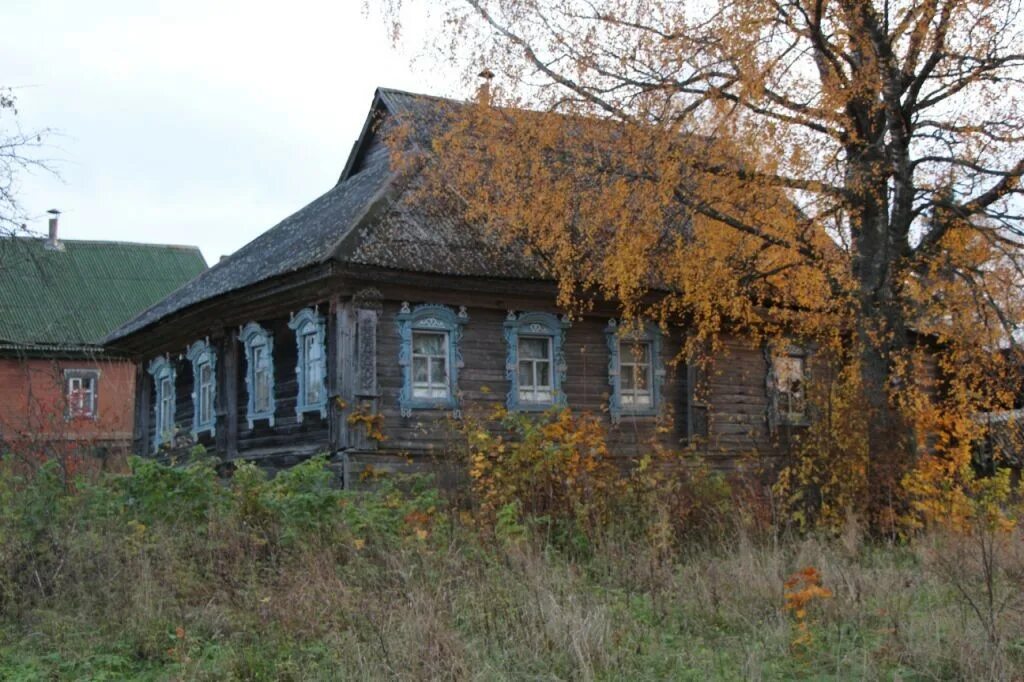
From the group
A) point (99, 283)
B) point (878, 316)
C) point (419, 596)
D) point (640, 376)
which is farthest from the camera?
point (99, 283)

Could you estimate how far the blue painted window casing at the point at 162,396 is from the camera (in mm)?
22703

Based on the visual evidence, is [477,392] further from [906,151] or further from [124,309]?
[124,309]

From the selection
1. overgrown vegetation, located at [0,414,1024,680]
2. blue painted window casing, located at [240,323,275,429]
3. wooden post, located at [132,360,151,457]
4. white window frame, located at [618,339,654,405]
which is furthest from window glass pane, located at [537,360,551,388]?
wooden post, located at [132,360,151,457]

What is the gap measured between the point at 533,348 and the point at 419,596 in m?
10.4

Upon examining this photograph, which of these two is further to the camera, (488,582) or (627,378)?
(627,378)

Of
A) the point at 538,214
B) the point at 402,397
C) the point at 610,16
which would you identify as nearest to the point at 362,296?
the point at 402,397

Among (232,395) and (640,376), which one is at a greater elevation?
(640,376)

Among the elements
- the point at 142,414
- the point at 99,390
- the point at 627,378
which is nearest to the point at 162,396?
the point at 142,414

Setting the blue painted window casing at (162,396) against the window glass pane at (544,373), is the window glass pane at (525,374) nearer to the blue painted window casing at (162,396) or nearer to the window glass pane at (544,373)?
the window glass pane at (544,373)

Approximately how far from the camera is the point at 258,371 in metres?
19.3

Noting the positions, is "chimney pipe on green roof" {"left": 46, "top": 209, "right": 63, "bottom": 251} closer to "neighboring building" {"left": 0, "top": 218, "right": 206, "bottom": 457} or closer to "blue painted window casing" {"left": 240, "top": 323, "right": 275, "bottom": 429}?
"neighboring building" {"left": 0, "top": 218, "right": 206, "bottom": 457}

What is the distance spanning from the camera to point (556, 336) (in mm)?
18547

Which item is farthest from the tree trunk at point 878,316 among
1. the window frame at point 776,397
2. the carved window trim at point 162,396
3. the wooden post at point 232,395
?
the carved window trim at point 162,396

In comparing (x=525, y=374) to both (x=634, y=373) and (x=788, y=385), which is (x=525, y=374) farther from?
(x=788, y=385)
